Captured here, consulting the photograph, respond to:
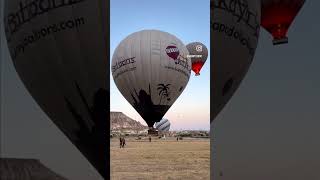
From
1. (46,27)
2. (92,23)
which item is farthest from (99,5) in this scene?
(46,27)

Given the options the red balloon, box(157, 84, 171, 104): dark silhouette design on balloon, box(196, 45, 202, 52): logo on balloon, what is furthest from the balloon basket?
the red balloon

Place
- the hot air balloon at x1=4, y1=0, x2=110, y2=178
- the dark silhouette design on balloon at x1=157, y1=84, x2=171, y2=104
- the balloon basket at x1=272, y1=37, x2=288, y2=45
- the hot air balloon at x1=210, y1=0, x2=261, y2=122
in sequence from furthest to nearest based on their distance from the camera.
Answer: the dark silhouette design on balloon at x1=157, y1=84, x2=171, y2=104 → the balloon basket at x1=272, y1=37, x2=288, y2=45 → the hot air balloon at x1=210, y1=0, x2=261, y2=122 → the hot air balloon at x1=4, y1=0, x2=110, y2=178

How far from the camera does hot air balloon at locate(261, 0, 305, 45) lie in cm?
1673

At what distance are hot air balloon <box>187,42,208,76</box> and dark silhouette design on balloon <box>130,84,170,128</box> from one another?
44.8 feet

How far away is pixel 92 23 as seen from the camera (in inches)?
475

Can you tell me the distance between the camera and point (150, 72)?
2614 cm

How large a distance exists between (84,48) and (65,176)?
3460 mm

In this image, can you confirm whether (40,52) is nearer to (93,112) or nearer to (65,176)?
(93,112)

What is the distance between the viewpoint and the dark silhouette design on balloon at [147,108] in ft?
84.6

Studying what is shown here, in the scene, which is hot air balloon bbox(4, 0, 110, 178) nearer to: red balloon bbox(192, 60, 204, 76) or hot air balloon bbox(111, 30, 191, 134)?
hot air balloon bbox(111, 30, 191, 134)

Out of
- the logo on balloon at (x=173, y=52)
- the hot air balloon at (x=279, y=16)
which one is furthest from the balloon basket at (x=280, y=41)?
the logo on balloon at (x=173, y=52)

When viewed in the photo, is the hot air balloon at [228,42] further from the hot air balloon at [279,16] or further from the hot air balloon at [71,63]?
the hot air balloon at [279,16]

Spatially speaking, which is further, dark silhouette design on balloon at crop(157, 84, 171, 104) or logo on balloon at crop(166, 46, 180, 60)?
logo on balloon at crop(166, 46, 180, 60)

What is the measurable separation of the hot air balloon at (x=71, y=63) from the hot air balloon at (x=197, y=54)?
28044 millimetres
